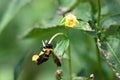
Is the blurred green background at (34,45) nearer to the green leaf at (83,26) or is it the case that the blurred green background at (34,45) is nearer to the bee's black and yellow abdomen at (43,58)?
the green leaf at (83,26)

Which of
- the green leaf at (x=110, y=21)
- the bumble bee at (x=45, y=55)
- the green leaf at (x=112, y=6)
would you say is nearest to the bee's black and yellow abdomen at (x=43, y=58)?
the bumble bee at (x=45, y=55)

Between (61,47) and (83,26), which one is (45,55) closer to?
(61,47)

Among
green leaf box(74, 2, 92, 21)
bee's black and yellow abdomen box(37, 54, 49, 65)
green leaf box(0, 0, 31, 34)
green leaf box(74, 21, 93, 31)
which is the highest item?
green leaf box(0, 0, 31, 34)

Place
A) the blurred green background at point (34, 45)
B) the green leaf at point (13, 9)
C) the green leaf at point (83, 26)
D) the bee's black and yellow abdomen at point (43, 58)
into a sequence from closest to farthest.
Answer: the bee's black and yellow abdomen at point (43, 58)
the green leaf at point (83, 26)
the green leaf at point (13, 9)
the blurred green background at point (34, 45)

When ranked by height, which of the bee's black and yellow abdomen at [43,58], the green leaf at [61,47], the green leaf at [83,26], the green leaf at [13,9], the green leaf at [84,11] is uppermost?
the green leaf at [13,9]

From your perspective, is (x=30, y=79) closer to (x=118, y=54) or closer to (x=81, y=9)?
(x=81, y=9)

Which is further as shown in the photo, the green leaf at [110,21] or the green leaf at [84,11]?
the green leaf at [84,11]

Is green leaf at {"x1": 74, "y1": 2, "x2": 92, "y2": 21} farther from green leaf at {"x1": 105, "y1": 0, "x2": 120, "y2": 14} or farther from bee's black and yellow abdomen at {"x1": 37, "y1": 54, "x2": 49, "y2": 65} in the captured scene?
bee's black and yellow abdomen at {"x1": 37, "y1": 54, "x2": 49, "y2": 65}

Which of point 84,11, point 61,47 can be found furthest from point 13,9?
point 61,47

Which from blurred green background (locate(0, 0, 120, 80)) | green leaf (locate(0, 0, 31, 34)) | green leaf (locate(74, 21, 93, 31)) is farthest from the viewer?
blurred green background (locate(0, 0, 120, 80))

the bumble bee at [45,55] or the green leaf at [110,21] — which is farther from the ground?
the green leaf at [110,21]

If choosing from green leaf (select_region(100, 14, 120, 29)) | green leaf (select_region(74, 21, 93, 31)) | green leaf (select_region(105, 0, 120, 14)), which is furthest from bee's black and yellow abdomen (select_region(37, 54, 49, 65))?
green leaf (select_region(105, 0, 120, 14))

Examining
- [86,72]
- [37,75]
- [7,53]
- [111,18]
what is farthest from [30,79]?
[111,18]
